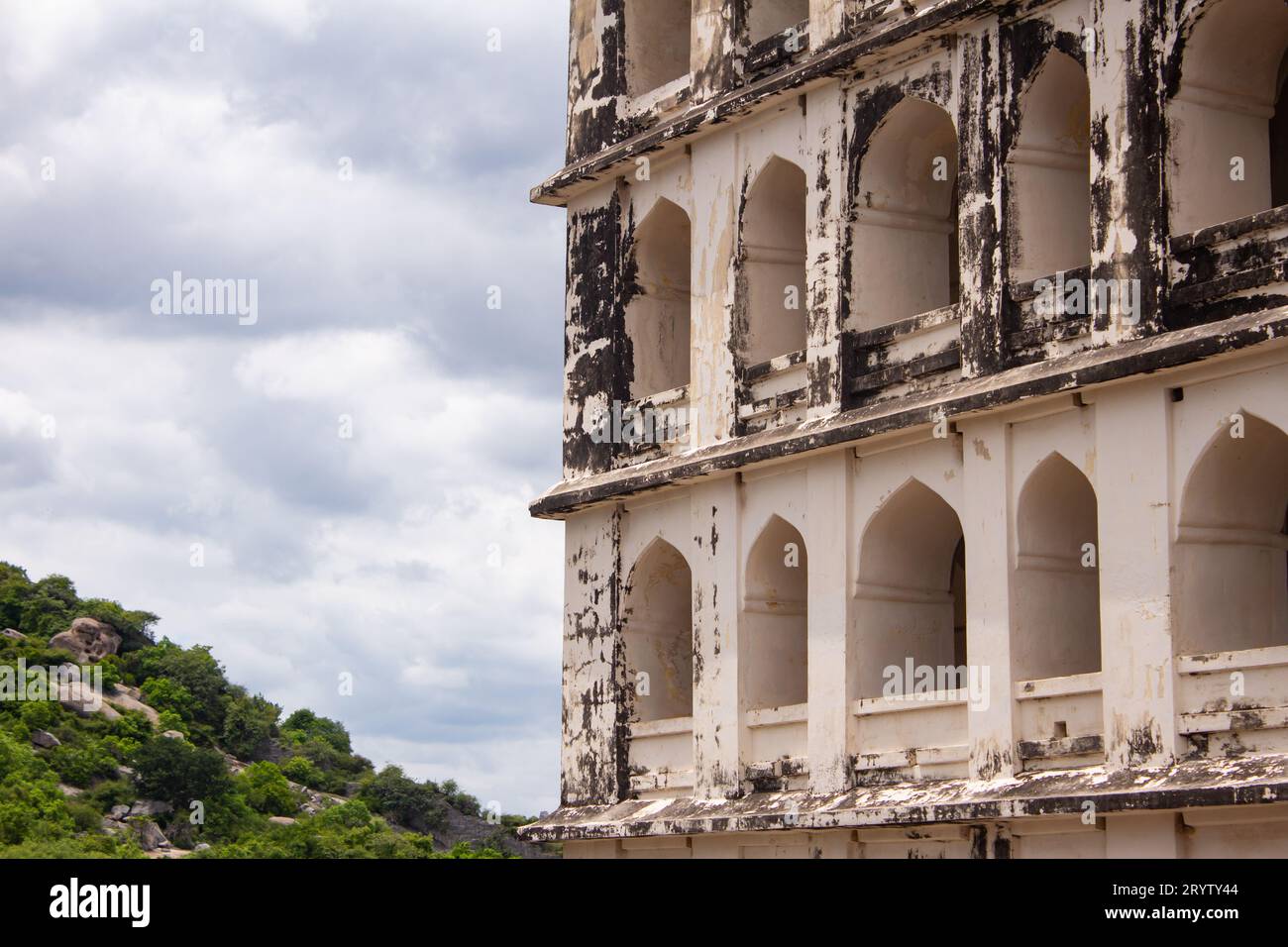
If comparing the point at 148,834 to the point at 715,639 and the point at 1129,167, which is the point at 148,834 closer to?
the point at 715,639

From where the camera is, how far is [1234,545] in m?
14.1

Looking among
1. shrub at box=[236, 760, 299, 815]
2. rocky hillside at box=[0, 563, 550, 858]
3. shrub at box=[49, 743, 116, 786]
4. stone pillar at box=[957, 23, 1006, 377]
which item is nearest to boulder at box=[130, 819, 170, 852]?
rocky hillside at box=[0, 563, 550, 858]

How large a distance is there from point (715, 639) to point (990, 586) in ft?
10.9

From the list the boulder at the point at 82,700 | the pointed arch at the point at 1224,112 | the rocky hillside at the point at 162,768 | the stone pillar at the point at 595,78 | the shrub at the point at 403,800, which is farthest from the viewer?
the shrub at the point at 403,800

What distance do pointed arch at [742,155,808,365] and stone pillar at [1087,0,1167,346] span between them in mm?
4010

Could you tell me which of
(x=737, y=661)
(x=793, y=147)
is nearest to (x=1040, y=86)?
(x=793, y=147)

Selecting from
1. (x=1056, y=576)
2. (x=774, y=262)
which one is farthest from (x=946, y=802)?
(x=774, y=262)

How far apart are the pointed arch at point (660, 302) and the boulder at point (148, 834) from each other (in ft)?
77.8

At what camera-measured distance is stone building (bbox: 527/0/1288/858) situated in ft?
45.7

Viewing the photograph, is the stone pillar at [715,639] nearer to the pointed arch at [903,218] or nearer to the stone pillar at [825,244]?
the stone pillar at [825,244]

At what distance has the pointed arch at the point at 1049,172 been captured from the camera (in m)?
15.6

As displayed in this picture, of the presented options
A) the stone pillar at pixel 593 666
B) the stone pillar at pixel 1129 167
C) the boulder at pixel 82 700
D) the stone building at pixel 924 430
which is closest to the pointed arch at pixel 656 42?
the stone building at pixel 924 430

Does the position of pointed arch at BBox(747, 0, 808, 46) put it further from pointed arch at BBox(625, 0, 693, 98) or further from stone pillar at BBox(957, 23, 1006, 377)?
stone pillar at BBox(957, 23, 1006, 377)

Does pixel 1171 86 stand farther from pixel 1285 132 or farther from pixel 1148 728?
pixel 1148 728
